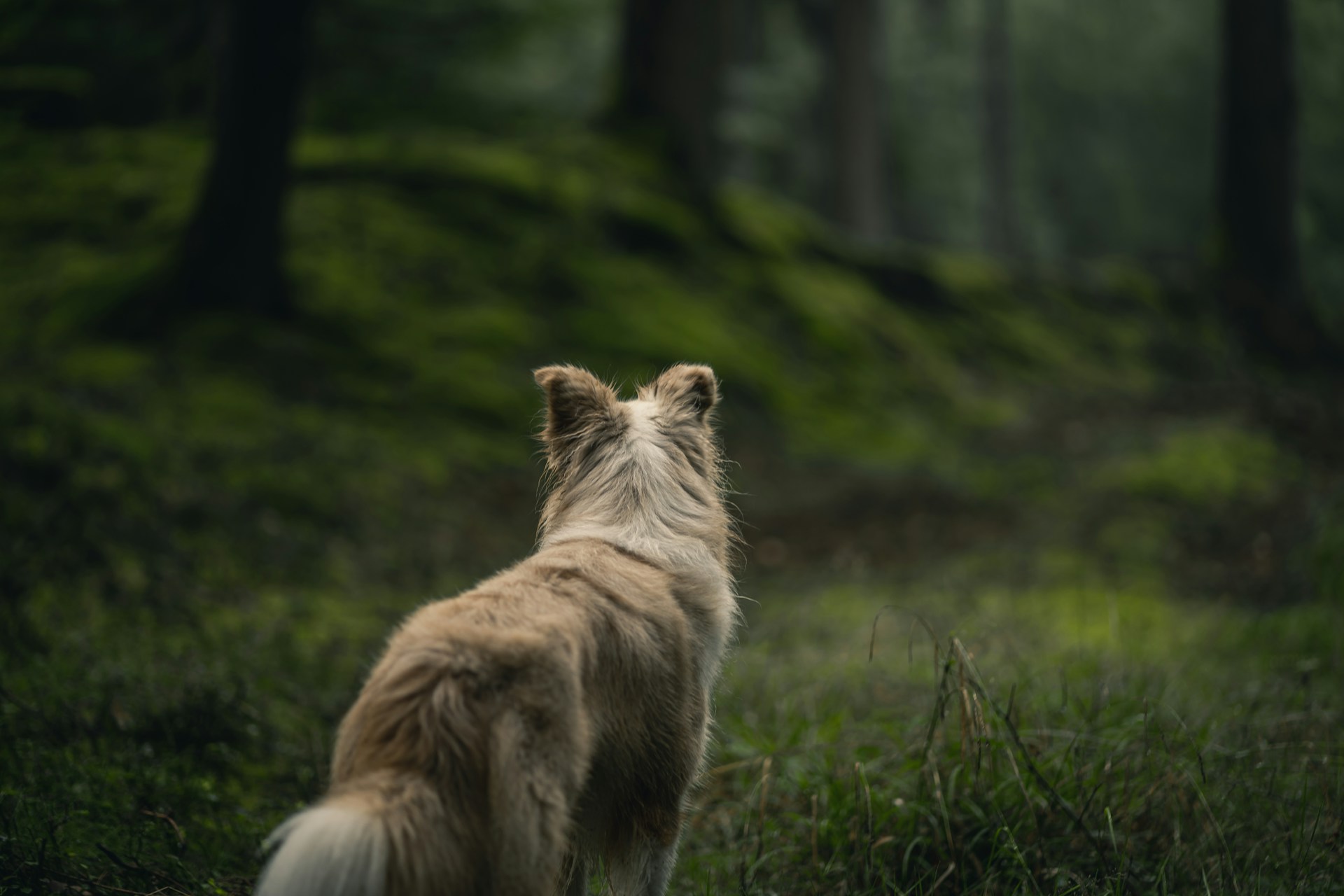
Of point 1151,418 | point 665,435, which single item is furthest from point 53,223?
point 1151,418

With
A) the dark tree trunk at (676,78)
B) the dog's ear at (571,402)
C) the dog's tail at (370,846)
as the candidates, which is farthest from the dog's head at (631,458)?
the dark tree trunk at (676,78)

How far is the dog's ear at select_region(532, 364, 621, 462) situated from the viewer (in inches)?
148

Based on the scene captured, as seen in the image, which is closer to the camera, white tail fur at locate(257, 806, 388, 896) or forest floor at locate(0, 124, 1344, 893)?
white tail fur at locate(257, 806, 388, 896)

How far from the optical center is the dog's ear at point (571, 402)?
12.3 feet

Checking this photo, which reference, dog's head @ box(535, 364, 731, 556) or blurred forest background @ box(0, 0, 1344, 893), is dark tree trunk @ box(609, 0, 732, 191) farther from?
dog's head @ box(535, 364, 731, 556)

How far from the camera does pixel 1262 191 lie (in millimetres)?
18703

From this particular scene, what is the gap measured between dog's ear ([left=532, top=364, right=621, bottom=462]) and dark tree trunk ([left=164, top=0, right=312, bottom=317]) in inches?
278

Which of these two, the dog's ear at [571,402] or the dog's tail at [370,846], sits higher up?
the dog's ear at [571,402]

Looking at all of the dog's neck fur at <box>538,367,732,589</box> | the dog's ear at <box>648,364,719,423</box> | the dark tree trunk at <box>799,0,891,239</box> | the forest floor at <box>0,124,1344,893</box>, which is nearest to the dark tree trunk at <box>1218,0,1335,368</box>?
the forest floor at <box>0,124,1344,893</box>

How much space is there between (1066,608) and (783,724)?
11.7 feet

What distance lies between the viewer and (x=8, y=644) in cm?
468

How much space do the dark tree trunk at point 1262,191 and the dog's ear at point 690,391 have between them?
18337mm

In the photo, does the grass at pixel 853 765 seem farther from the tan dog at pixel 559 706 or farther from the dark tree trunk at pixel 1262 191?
the dark tree trunk at pixel 1262 191

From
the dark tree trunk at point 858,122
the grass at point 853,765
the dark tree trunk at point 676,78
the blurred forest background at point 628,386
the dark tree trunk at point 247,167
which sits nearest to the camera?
the grass at point 853,765
